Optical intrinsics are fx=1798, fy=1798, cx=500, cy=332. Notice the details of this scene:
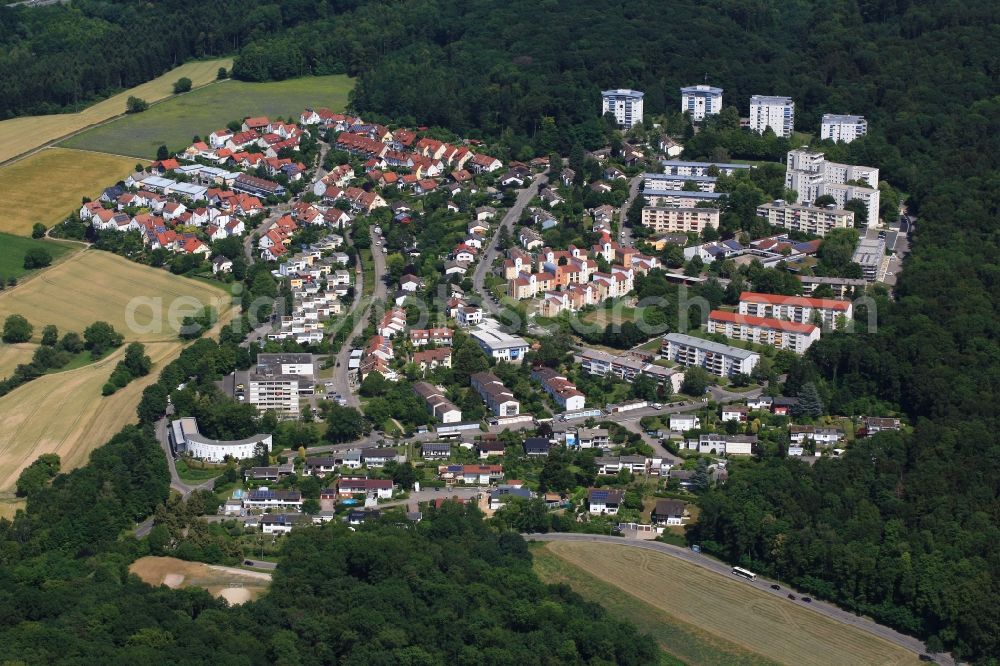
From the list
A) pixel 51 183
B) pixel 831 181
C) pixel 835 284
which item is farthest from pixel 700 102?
pixel 51 183

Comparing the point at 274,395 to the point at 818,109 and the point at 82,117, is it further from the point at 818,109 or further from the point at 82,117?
the point at 82,117

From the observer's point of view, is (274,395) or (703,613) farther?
(274,395)

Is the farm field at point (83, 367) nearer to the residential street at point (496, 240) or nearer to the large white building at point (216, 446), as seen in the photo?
the large white building at point (216, 446)

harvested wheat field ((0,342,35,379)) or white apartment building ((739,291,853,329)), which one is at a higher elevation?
white apartment building ((739,291,853,329))

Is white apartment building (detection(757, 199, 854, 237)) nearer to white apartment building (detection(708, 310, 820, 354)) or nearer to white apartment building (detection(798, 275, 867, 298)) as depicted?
white apartment building (detection(798, 275, 867, 298))

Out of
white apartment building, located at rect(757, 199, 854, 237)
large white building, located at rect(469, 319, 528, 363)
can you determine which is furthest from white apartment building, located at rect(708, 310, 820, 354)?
white apartment building, located at rect(757, 199, 854, 237)

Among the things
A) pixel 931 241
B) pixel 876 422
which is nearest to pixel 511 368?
pixel 876 422
